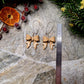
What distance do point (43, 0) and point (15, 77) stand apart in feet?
2.71

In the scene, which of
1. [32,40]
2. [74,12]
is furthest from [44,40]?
[74,12]

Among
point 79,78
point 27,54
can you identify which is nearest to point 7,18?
point 27,54

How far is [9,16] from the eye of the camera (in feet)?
3.70

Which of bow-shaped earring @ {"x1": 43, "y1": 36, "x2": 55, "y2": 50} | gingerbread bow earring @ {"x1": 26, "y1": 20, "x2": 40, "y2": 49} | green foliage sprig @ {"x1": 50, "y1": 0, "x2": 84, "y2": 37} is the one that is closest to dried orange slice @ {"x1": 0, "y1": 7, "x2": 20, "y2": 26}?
gingerbread bow earring @ {"x1": 26, "y1": 20, "x2": 40, "y2": 49}

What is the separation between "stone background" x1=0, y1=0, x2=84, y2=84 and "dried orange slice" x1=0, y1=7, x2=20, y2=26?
0.08 m

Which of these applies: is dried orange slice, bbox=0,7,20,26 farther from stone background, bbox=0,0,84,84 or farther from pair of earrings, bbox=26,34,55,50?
pair of earrings, bbox=26,34,55,50

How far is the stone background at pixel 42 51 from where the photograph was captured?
3.03ft

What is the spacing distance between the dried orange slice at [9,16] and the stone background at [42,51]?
78 mm

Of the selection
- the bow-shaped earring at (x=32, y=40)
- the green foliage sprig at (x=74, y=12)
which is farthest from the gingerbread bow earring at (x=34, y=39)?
the green foliage sprig at (x=74, y=12)

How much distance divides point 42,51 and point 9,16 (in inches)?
21.0

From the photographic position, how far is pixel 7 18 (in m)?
1.13

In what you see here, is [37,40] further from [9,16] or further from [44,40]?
[9,16]

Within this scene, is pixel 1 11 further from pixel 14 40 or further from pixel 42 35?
pixel 42 35

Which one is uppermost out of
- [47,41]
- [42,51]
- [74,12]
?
[74,12]
